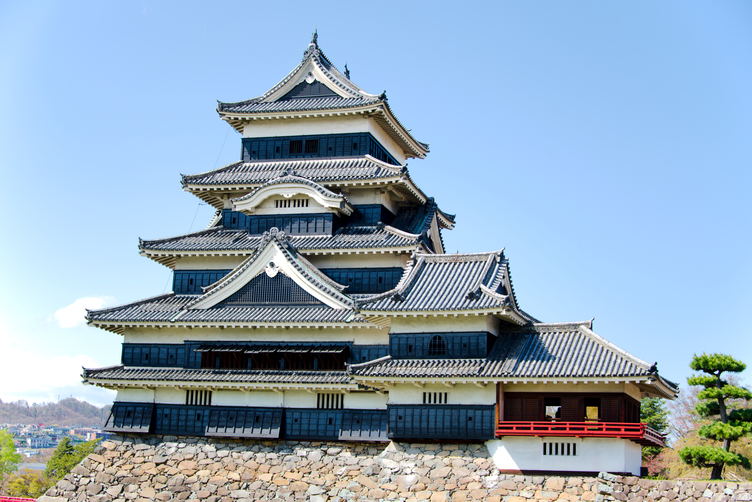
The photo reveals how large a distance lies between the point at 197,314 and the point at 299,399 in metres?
A: 5.95

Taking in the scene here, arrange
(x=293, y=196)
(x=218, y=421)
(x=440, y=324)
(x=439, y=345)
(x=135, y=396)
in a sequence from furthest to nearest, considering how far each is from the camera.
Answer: (x=293, y=196), (x=135, y=396), (x=218, y=421), (x=440, y=324), (x=439, y=345)

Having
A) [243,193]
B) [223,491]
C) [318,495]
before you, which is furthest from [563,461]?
[243,193]

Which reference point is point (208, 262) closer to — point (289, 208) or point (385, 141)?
point (289, 208)

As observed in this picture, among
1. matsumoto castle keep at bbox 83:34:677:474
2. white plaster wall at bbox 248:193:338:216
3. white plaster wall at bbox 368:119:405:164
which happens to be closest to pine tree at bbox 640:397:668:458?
matsumoto castle keep at bbox 83:34:677:474

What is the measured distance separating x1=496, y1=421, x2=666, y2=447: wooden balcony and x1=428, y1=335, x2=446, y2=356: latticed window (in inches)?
138

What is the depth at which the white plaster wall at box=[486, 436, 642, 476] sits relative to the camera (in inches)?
1054

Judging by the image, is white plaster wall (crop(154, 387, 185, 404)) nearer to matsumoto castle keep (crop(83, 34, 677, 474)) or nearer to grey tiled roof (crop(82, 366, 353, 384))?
matsumoto castle keep (crop(83, 34, 677, 474))

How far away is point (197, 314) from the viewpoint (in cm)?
3438

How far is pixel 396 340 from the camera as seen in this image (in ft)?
99.7

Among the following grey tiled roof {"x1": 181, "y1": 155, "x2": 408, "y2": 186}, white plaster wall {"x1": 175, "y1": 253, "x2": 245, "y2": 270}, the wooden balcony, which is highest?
grey tiled roof {"x1": 181, "y1": 155, "x2": 408, "y2": 186}

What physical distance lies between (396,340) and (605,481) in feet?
29.6

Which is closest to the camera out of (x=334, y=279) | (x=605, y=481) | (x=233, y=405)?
(x=605, y=481)

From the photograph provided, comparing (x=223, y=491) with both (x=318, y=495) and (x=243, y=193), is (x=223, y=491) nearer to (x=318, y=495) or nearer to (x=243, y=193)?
(x=318, y=495)

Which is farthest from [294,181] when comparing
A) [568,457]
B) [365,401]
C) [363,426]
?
[568,457]
